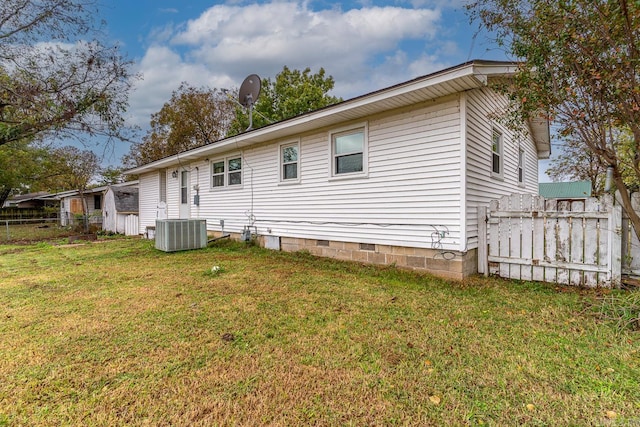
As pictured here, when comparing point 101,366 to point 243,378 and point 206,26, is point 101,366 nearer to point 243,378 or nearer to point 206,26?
point 243,378

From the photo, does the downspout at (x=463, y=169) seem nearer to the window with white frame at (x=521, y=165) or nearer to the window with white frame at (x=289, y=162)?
the window with white frame at (x=289, y=162)

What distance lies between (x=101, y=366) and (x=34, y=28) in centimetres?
858

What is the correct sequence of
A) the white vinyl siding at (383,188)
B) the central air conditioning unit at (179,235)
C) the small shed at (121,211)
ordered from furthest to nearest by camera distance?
the small shed at (121,211) < the central air conditioning unit at (179,235) < the white vinyl siding at (383,188)

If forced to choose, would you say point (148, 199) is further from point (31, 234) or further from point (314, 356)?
point (314, 356)

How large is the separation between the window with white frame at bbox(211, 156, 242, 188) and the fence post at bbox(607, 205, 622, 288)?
8.40m

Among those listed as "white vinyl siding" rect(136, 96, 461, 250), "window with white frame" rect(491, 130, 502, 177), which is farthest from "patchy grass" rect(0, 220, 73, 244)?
"window with white frame" rect(491, 130, 502, 177)

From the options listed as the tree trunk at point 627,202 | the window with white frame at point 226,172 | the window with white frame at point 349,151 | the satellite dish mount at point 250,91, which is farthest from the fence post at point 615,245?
the satellite dish mount at point 250,91

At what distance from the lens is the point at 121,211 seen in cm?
1501

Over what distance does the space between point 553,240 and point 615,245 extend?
0.68 metres

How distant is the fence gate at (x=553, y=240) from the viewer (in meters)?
4.15

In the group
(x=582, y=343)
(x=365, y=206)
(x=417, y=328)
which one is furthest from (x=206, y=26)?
(x=582, y=343)

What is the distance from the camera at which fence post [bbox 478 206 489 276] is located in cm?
521

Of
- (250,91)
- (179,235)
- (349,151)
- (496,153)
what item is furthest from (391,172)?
(250,91)

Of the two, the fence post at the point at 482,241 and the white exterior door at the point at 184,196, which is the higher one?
the white exterior door at the point at 184,196
